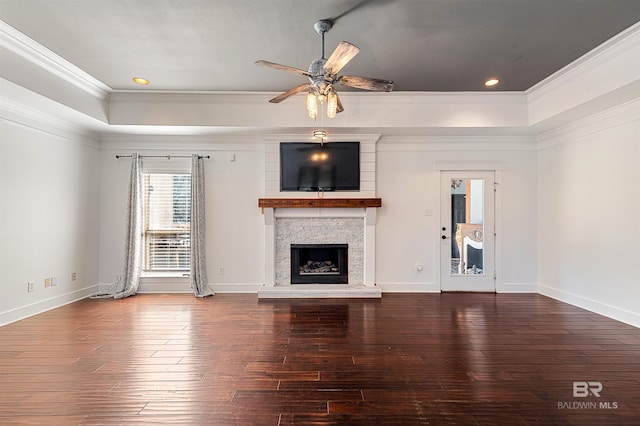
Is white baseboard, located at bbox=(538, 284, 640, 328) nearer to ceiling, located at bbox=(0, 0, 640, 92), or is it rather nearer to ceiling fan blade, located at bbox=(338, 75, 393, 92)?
ceiling, located at bbox=(0, 0, 640, 92)

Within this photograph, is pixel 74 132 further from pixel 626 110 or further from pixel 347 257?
pixel 626 110

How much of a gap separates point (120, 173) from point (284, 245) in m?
3.04

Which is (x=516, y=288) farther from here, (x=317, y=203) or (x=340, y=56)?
(x=340, y=56)

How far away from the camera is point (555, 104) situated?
409 centimetres

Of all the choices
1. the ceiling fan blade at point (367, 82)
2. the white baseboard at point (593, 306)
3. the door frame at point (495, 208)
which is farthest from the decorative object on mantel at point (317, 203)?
the white baseboard at point (593, 306)

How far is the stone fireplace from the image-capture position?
5113mm

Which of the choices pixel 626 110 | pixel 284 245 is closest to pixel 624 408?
pixel 626 110

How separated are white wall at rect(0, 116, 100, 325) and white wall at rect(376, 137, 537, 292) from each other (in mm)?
4777

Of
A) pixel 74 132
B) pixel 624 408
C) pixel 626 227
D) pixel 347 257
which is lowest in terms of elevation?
pixel 624 408

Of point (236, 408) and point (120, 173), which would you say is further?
point (120, 173)

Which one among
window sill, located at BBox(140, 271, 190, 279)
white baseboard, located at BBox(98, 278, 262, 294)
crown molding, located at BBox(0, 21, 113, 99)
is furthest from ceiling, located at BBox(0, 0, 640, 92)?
white baseboard, located at BBox(98, 278, 262, 294)

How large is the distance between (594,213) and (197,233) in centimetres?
585

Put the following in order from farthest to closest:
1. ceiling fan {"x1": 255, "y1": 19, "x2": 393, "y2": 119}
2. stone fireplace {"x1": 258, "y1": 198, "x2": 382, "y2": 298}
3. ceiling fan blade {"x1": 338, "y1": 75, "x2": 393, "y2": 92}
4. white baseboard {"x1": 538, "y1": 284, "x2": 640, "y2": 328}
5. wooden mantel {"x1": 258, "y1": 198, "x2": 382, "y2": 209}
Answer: stone fireplace {"x1": 258, "y1": 198, "x2": 382, "y2": 298} → wooden mantel {"x1": 258, "y1": 198, "x2": 382, "y2": 209} → white baseboard {"x1": 538, "y1": 284, "x2": 640, "y2": 328} → ceiling fan blade {"x1": 338, "y1": 75, "x2": 393, "y2": 92} → ceiling fan {"x1": 255, "y1": 19, "x2": 393, "y2": 119}

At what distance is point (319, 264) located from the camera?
5316 mm
